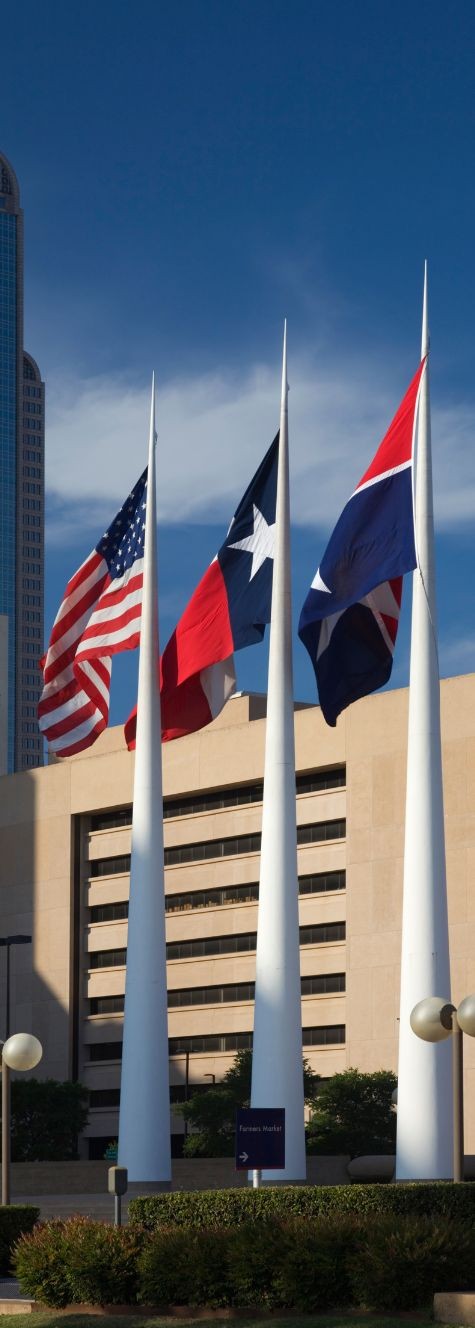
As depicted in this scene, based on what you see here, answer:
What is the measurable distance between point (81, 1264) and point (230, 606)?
15744 mm

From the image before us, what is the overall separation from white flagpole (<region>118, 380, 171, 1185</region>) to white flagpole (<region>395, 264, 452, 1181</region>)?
719 centimetres

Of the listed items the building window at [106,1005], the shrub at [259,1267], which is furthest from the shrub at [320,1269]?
the building window at [106,1005]

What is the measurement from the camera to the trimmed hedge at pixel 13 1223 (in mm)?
31359

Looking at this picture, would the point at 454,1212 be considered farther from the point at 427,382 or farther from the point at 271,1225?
the point at 427,382

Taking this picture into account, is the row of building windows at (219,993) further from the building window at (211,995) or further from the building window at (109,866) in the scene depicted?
the building window at (109,866)

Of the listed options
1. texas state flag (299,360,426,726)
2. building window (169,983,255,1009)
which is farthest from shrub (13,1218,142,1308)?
building window (169,983,255,1009)

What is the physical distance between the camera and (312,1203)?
1068 inches

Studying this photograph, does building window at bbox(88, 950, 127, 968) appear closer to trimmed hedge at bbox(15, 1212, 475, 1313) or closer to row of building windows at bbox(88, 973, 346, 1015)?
row of building windows at bbox(88, 973, 346, 1015)

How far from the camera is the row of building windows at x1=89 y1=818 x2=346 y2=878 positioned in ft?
292

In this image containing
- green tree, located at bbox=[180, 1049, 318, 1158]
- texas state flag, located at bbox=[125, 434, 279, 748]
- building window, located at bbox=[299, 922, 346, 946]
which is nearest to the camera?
texas state flag, located at bbox=[125, 434, 279, 748]

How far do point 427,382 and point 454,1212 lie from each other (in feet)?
53.1

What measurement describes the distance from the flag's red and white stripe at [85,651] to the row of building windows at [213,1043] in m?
49.0

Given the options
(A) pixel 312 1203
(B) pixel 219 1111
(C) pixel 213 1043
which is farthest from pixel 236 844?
(A) pixel 312 1203

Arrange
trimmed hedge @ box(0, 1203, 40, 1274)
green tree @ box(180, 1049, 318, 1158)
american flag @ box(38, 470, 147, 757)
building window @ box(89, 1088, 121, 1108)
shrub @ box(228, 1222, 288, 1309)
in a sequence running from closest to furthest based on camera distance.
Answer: shrub @ box(228, 1222, 288, 1309) → trimmed hedge @ box(0, 1203, 40, 1274) → american flag @ box(38, 470, 147, 757) → green tree @ box(180, 1049, 318, 1158) → building window @ box(89, 1088, 121, 1108)
